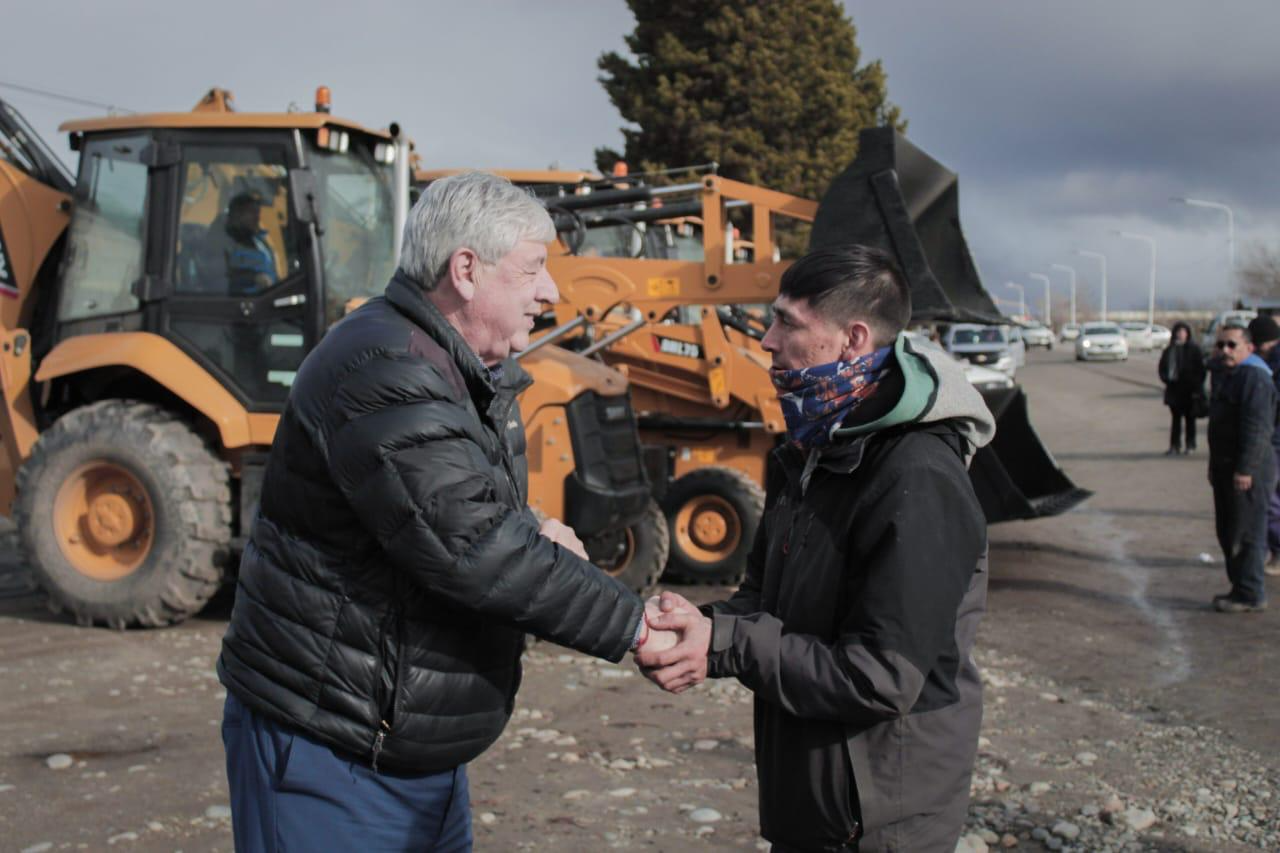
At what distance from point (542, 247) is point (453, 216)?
20 cm

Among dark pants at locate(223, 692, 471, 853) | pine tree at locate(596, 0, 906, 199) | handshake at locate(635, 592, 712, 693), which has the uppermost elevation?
pine tree at locate(596, 0, 906, 199)

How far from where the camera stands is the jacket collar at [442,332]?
2.34 meters

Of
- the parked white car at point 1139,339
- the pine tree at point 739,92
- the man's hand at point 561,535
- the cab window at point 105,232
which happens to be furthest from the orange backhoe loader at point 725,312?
the parked white car at point 1139,339

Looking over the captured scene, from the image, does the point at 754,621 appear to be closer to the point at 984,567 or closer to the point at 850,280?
the point at 984,567

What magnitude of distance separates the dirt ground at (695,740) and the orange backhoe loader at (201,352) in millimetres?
566

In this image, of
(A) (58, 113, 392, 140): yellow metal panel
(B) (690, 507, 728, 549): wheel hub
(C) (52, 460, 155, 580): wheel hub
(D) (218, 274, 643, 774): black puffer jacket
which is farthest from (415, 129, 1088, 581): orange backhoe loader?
(D) (218, 274, 643, 774): black puffer jacket

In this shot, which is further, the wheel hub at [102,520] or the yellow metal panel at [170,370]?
the wheel hub at [102,520]

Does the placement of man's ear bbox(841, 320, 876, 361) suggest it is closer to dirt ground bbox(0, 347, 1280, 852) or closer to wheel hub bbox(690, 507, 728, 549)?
dirt ground bbox(0, 347, 1280, 852)

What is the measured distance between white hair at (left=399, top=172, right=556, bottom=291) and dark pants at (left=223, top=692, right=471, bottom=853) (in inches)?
35.4

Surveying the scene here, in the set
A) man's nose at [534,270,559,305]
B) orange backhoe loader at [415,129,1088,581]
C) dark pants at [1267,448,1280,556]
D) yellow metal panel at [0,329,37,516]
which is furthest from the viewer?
dark pants at [1267,448,1280,556]

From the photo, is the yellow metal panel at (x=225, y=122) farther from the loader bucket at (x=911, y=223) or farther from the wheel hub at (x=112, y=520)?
the loader bucket at (x=911, y=223)

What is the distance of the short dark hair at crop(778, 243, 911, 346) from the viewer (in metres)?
2.32

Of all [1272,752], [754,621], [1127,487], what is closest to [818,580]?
[754,621]

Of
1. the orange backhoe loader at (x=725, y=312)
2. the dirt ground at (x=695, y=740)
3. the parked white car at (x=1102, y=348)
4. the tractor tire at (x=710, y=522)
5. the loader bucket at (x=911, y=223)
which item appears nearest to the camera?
the dirt ground at (x=695, y=740)
